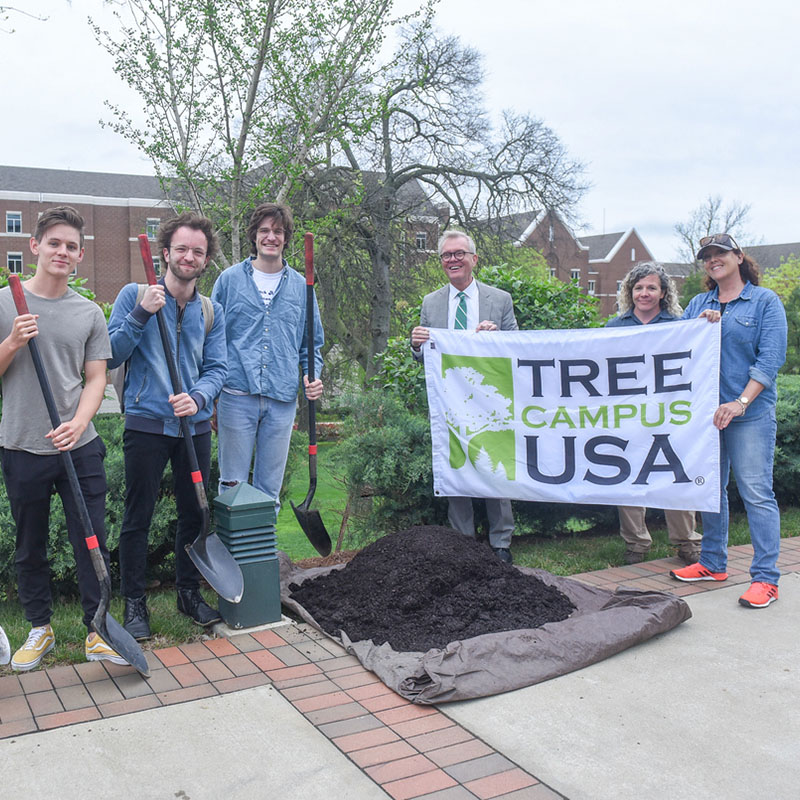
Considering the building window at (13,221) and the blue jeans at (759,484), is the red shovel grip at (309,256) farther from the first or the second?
the building window at (13,221)

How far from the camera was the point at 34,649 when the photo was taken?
Answer: 12.6ft

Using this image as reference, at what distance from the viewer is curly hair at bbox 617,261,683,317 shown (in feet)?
18.0

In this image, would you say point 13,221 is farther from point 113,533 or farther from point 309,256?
point 309,256

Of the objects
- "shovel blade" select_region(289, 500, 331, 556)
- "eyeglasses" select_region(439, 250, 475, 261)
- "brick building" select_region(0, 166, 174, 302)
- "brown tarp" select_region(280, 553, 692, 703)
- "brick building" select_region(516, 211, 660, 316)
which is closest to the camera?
"brown tarp" select_region(280, 553, 692, 703)

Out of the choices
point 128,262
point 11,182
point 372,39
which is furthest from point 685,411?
point 11,182

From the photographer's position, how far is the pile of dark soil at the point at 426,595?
166 inches

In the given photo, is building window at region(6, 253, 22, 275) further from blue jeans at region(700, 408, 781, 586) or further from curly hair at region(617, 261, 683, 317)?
blue jeans at region(700, 408, 781, 586)

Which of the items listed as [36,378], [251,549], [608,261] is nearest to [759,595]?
[251,549]

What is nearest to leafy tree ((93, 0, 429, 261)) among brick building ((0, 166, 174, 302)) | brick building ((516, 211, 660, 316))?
brick building ((0, 166, 174, 302))

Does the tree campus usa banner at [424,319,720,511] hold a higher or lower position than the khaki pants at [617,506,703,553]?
higher

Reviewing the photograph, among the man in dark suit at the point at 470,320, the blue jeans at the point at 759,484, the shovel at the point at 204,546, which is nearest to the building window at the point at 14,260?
the man in dark suit at the point at 470,320

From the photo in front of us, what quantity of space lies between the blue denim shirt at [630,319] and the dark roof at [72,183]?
2425 inches

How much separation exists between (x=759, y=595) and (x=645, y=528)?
114 cm

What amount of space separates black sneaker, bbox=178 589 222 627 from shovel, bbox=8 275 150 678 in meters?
0.71
